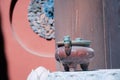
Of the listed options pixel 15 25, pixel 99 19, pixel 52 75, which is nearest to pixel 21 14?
pixel 15 25

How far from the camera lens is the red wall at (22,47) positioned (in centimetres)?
291

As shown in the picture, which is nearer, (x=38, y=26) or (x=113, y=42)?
(x=113, y=42)

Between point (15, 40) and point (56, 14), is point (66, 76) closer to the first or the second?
point (56, 14)

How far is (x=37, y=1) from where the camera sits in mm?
2955

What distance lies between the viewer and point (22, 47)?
9.65 feet

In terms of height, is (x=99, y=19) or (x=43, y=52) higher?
(x=99, y=19)

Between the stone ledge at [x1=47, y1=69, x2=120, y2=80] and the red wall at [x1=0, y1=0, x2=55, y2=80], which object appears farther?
the red wall at [x1=0, y1=0, x2=55, y2=80]

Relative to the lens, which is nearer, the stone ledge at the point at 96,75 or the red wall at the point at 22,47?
the stone ledge at the point at 96,75

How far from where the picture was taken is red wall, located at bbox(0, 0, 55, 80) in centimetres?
291

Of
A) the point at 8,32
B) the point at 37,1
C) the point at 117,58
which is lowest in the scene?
the point at 117,58

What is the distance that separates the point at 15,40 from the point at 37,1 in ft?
1.43

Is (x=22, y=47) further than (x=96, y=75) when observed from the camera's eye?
Yes

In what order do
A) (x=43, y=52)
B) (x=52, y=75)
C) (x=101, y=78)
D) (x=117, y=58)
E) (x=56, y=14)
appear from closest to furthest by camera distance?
(x=101, y=78) → (x=52, y=75) → (x=117, y=58) → (x=56, y=14) → (x=43, y=52)

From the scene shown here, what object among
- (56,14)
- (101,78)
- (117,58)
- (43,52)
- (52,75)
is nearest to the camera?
(101,78)
